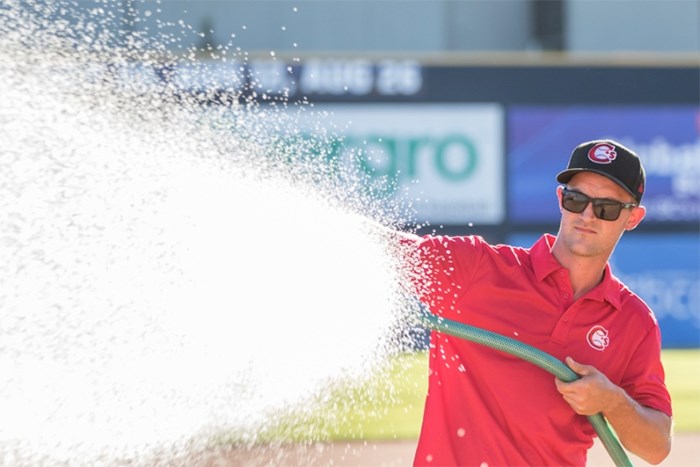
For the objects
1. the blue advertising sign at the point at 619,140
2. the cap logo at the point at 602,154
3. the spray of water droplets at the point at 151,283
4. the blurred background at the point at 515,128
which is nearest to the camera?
the cap logo at the point at 602,154

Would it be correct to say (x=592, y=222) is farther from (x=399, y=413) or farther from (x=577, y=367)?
(x=399, y=413)

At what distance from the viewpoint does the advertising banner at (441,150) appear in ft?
38.3

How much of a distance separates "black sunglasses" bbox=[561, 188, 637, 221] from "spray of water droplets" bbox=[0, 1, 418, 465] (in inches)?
31.4

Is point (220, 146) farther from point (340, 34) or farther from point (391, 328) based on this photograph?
point (340, 34)

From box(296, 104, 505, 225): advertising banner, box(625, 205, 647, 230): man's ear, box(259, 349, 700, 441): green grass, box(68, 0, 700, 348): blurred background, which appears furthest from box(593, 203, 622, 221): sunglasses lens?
box(296, 104, 505, 225): advertising banner

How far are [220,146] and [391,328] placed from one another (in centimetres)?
115

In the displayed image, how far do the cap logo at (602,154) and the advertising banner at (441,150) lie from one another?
821cm

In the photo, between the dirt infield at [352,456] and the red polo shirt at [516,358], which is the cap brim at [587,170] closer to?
the red polo shirt at [516,358]

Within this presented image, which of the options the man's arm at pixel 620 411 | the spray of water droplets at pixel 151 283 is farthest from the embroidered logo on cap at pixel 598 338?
the spray of water droplets at pixel 151 283

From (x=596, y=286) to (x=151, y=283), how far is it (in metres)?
1.64

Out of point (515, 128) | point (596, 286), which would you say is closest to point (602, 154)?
point (596, 286)

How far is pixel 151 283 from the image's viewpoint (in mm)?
4176

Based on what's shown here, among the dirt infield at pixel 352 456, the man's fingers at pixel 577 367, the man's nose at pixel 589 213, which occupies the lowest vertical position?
the dirt infield at pixel 352 456

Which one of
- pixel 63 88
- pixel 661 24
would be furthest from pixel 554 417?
pixel 661 24
